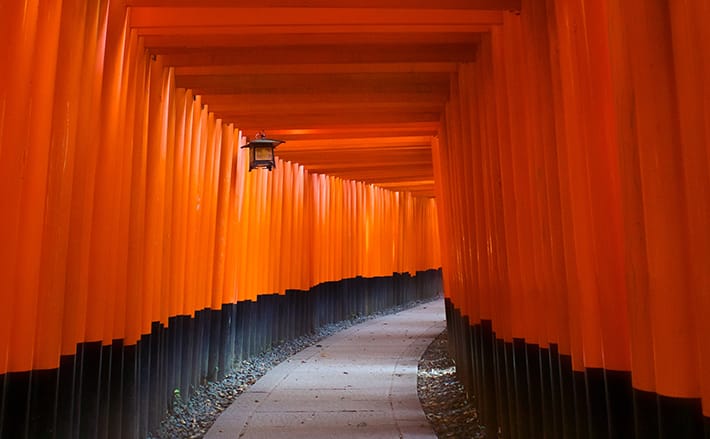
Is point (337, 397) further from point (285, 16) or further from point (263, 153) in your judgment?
point (285, 16)

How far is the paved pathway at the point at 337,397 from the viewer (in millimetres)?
5551

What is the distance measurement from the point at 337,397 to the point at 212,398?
1.56 meters

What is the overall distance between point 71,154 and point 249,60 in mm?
2854

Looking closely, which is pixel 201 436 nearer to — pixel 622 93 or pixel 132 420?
pixel 132 420

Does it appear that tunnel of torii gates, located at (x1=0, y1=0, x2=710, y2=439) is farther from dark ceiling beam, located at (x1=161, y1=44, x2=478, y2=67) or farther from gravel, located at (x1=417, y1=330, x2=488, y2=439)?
gravel, located at (x1=417, y1=330, x2=488, y2=439)

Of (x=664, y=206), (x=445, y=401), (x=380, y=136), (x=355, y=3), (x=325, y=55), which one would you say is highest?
(x=380, y=136)

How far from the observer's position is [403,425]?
564 centimetres

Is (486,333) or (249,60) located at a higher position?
(249,60)

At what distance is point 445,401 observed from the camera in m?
6.81

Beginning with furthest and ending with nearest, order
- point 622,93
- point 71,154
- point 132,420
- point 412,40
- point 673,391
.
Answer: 1. point 412,40
2. point 132,420
3. point 71,154
4. point 622,93
5. point 673,391

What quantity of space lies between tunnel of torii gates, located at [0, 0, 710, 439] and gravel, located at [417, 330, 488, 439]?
0.90 feet

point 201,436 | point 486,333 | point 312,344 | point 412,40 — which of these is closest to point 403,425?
point 486,333

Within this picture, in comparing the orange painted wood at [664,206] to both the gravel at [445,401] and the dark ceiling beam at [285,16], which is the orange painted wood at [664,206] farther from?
the gravel at [445,401]

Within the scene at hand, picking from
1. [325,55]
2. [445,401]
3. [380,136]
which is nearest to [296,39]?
[325,55]
